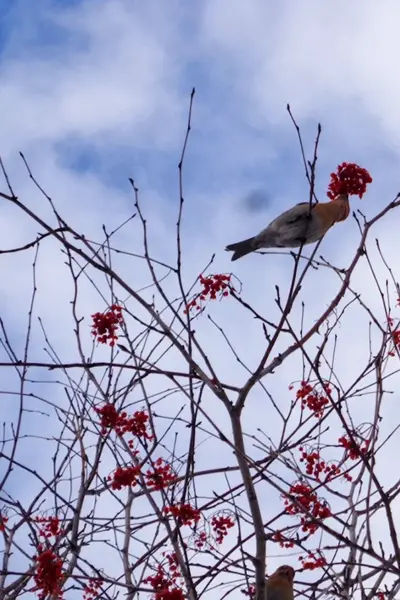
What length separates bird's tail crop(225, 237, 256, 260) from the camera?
4.88 metres

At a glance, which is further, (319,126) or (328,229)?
(328,229)

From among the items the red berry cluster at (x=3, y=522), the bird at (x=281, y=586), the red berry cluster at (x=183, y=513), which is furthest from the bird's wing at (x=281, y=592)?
the red berry cluster at (x=3, y=522)

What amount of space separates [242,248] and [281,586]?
7.29ft

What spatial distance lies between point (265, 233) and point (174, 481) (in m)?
1.89

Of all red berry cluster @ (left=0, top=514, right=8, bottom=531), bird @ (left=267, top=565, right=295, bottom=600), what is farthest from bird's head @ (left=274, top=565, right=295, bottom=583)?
red berry cluster @ (left=0, top=514, right=8, bottom=531)

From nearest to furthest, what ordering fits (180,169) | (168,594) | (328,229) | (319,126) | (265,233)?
(168,594)
(319,126)
(180,169)
(328,229)
(265,233)

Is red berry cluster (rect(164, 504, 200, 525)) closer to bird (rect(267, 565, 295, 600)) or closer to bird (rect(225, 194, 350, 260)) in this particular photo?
bird (rect(267, 565, 295, 600))

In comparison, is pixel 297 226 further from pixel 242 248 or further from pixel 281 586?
pixel 281 586

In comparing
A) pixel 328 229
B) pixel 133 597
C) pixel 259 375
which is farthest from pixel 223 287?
pixel 133 597

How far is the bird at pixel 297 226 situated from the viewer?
4.64 m

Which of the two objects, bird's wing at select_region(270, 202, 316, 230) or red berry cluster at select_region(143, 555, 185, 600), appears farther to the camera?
bird's wing at select_region(270, 202, 316, 230)

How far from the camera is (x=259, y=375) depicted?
2.94 meters

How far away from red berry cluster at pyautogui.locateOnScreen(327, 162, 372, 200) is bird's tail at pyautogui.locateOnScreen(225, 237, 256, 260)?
1.42m

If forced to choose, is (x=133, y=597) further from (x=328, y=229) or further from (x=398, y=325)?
(x=328, y=229)
